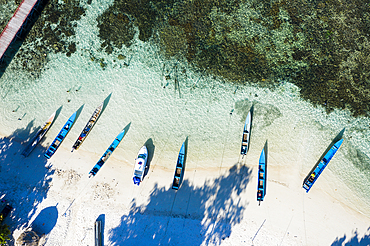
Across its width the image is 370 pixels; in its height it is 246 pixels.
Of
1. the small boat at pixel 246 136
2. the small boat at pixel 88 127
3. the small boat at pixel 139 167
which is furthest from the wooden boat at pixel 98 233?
the small boat at pixel 246 136

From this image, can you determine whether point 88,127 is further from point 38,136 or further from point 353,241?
point 353,241

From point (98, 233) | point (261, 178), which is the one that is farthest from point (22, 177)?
point (261, 178)

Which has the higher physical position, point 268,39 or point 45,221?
point 268,39

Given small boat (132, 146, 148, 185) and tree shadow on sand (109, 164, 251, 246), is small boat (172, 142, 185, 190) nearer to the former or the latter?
tree shadow on sand (109, 164, 251, 246)

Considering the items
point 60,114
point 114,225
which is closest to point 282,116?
point 114,225

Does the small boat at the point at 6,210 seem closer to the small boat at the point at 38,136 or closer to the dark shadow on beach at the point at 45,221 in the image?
the dark shadow on beach at the point at 45,221

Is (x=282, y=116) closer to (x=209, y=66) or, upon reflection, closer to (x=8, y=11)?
(x=209, y=66)

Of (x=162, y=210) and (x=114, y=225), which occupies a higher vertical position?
A: (x=162, y=210)
